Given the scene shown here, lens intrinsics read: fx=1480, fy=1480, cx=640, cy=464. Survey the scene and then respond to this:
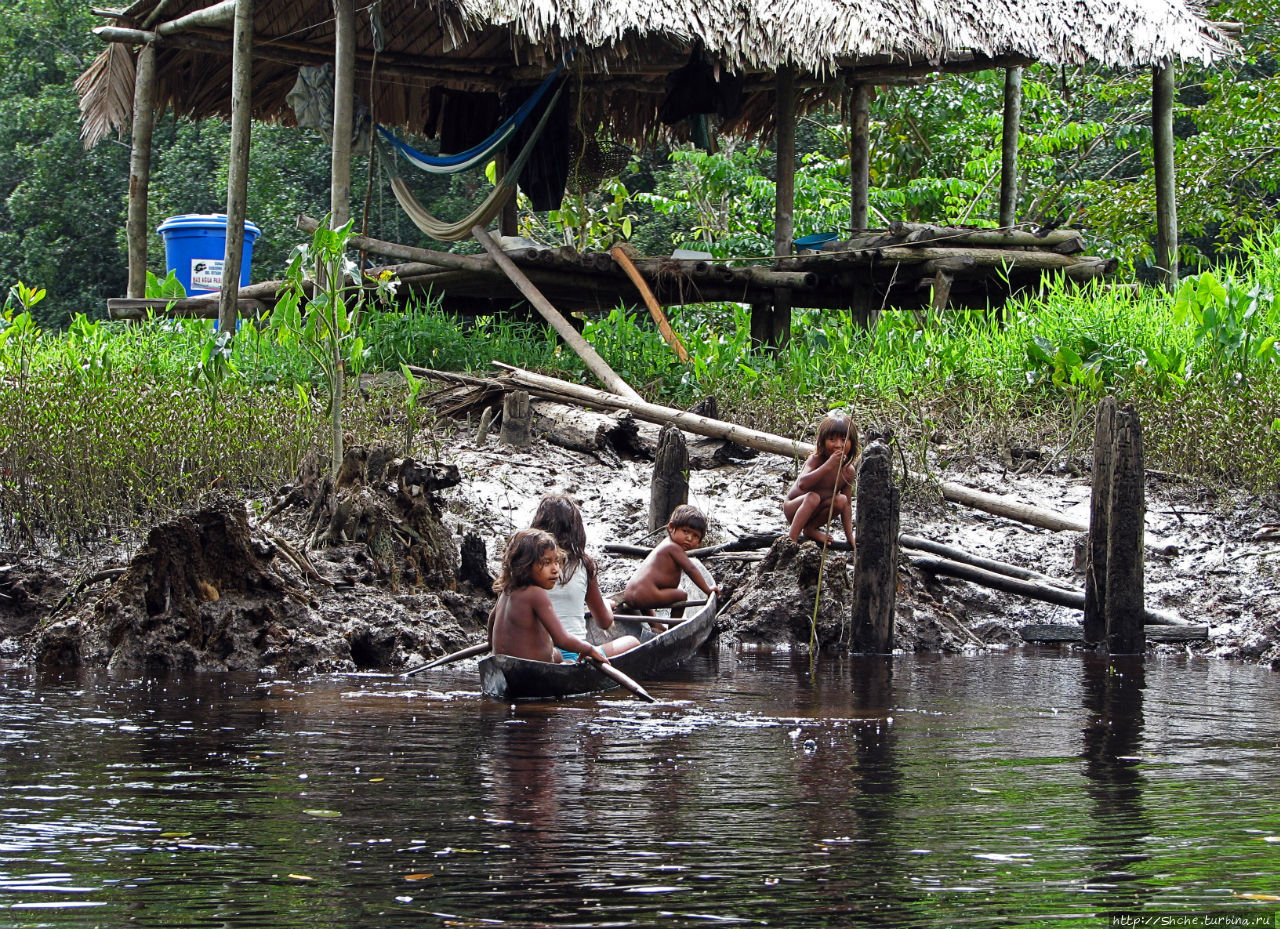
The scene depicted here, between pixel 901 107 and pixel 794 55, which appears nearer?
pixel 794 55

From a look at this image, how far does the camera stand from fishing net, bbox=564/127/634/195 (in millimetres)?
13320

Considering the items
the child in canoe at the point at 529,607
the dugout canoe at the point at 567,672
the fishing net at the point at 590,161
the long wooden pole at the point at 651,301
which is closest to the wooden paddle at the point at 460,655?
the dugout canoe at the point at 567,672

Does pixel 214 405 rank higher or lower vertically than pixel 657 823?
higher

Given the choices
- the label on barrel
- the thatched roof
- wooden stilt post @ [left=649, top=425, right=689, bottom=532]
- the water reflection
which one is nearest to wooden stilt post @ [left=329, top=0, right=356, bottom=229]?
the thatched roof

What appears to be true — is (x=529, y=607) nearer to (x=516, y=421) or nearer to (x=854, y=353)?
(x=516, y=421)

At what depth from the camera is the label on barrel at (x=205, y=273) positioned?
13688mm

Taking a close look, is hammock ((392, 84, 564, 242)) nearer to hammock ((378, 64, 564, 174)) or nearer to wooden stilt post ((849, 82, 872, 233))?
hammock ((378, 64, 564, 174))

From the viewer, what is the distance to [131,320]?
1253cm

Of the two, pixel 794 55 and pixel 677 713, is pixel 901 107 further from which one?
pixel 677 713

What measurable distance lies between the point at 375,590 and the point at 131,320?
19.4ft

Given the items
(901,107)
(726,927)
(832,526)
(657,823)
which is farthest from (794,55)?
(726,927)

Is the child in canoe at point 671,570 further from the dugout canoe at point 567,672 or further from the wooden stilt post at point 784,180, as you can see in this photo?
the wooden stilt post at point 784,180

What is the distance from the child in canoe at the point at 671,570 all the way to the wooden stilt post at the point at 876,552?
809 millimetres

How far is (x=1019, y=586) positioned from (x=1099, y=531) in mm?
573
